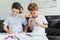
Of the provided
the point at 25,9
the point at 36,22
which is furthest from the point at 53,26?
the point at 36,22

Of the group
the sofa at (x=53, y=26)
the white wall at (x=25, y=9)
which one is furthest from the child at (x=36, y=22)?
the white wall at (x=25, y=9)

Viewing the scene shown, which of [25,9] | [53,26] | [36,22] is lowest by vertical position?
[53,26]

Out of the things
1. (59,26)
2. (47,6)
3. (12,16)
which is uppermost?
(47,6)

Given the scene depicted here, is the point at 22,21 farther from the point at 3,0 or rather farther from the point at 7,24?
the point at 3,0

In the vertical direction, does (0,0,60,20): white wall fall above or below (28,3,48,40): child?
above

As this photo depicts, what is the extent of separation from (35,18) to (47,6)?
7.45 feet

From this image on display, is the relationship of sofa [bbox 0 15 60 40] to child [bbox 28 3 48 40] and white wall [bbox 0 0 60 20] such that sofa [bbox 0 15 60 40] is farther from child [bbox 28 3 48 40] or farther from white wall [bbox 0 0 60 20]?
child [bbox 28 3 48 40]

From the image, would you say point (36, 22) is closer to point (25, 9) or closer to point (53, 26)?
point (53, 26)

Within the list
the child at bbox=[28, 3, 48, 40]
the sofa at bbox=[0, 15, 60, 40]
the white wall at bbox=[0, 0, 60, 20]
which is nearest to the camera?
the child at bbox=[28, 3, 48, 40]

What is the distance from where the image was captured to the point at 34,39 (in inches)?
70.8

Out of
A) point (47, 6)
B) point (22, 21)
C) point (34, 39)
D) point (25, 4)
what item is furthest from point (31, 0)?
point (34, 39)

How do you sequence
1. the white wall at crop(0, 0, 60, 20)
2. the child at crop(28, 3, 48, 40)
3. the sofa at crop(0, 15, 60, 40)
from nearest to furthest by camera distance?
1. the child at crop(28, 3, 48, 40)
2. the sofa at crop(0, 15, 60, 40)
3. the white wall at crop(0, 0, 60, 20)

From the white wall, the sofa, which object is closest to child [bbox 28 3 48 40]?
the sofa

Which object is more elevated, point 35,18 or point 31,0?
point 31,0
